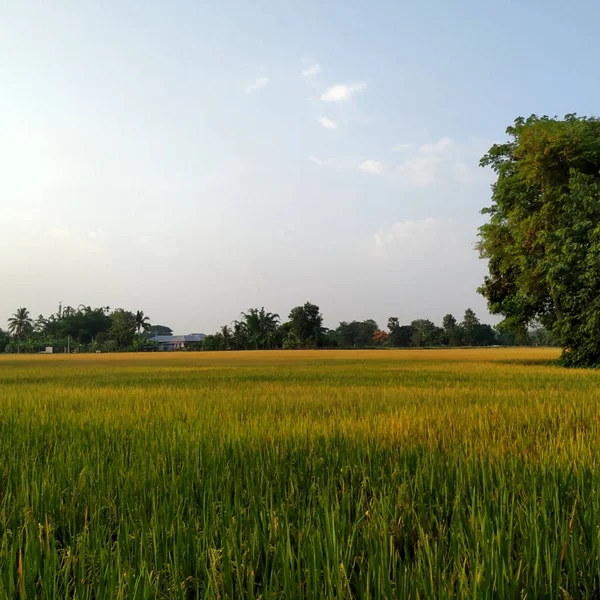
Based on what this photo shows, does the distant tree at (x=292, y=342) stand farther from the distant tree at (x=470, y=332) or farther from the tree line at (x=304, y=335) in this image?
the distant tree at (x=470, y=332)

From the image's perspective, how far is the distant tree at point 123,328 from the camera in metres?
96.6

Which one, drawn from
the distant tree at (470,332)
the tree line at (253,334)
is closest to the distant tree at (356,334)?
the tree line at (253,334)

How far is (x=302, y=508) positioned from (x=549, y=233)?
21.2 metres

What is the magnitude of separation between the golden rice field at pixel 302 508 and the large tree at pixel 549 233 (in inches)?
585

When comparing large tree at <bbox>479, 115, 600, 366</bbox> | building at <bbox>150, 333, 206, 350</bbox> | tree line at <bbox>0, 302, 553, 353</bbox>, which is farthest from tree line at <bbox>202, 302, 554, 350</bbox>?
large tree at <bbox>479, 115, 600, 366</bbox>

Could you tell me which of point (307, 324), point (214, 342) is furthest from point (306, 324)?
point (214, 342)

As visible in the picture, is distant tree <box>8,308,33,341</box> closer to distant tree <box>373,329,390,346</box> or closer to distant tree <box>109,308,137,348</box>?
distant tree <box>109,308,137,348</box>

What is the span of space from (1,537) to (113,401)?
6.49m

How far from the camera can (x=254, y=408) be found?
702cm

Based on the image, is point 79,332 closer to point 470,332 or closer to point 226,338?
point 226,338

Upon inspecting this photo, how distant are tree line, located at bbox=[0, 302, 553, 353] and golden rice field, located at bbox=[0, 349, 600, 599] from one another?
2742 inches

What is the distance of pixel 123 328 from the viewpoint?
98.9 metres

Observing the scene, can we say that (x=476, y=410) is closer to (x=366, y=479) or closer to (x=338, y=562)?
(x=366, y=479)

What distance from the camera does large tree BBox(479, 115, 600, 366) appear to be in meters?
18.9
